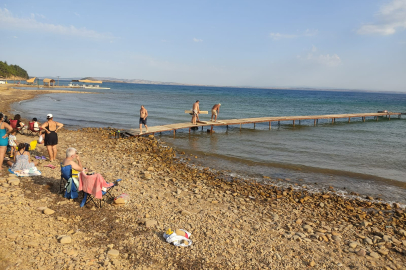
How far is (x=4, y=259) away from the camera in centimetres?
463

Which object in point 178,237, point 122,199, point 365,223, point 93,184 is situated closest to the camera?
point 178,237

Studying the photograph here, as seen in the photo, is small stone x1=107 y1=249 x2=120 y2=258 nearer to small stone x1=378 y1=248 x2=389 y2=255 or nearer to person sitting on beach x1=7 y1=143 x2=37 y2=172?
person sitting on beach x1=7 y1=143 x2=37 y2=172

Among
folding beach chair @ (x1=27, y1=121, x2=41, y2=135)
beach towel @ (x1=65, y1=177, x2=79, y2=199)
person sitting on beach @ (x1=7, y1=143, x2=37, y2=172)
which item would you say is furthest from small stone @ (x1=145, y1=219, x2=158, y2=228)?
folding beach chair @ (x1=27, y1=121, x2=41, y2=135)

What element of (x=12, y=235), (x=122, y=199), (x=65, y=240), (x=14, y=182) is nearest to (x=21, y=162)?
(x=14, y=182)

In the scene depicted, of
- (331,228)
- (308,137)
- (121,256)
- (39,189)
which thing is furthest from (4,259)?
(308,137)

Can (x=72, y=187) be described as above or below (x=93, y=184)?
below

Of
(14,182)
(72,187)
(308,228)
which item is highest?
(72,187)

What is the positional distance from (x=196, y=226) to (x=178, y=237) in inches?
31.0

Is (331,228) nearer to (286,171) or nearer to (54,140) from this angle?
(286,171)

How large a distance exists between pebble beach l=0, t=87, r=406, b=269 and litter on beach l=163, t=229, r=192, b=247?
0.13 m

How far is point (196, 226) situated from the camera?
635 centimetres

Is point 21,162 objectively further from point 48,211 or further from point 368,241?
point 368,241

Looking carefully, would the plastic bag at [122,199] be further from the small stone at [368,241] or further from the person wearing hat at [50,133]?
the small stone at [368,241]

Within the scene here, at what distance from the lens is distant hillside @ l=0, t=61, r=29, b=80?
9000 cm
